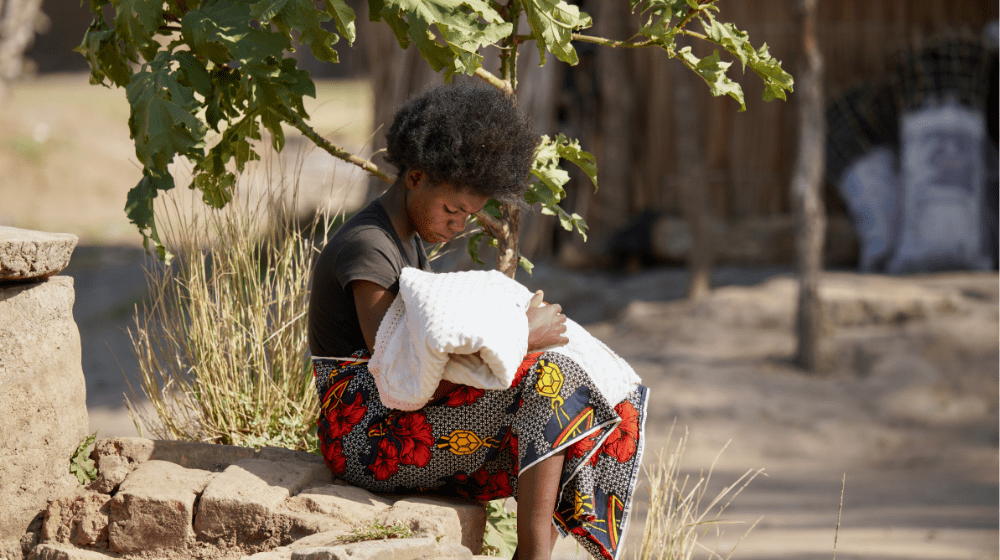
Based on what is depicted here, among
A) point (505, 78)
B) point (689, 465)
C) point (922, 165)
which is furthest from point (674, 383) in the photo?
point (505, 78)

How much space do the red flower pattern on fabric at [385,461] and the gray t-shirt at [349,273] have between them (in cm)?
29

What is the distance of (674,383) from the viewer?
19.6 feet

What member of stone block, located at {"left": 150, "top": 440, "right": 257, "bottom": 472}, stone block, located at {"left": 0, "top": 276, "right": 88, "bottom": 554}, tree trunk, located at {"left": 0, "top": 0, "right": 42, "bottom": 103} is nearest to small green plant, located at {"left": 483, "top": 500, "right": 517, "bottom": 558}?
stone block, located at {"left": 150, "top": 440, "right": 257, "bottom": 472}

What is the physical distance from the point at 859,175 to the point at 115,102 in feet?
41.6

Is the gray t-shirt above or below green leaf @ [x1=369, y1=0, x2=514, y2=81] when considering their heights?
below

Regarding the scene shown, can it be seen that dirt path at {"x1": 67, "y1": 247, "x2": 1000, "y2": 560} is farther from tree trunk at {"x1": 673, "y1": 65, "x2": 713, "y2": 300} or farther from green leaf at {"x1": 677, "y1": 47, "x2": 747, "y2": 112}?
green leaf at {"x1": 677, "y1": 47, "x2": 747, "y2": 112}

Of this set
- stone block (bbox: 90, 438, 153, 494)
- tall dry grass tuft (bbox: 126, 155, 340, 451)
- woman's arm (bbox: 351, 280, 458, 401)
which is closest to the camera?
woman's arm (bbox: 351, 280, 458, 401)

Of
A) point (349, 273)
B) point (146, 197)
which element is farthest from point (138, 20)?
point (349, 273)

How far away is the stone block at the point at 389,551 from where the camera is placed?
183 centimetres

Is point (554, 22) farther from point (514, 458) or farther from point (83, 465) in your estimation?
point (83, 465)

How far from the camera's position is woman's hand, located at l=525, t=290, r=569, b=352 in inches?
83.5

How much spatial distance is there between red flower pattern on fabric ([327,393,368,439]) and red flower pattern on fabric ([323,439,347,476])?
0.03m

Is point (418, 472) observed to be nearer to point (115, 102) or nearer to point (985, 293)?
point (985, 293)

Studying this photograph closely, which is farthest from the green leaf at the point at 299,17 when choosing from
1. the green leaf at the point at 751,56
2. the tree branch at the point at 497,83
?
the green leaf at the point at 751,56
